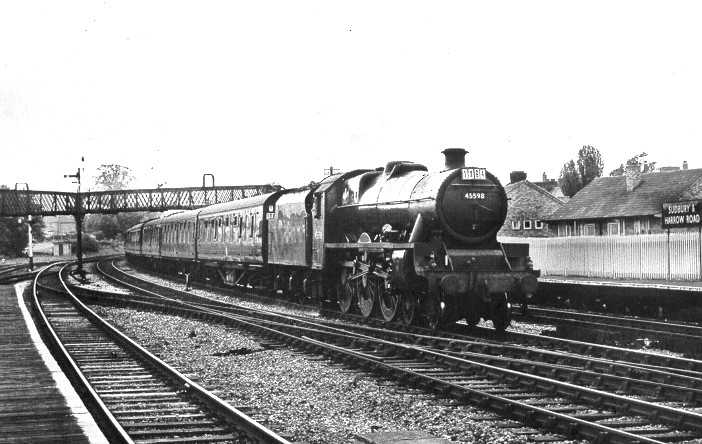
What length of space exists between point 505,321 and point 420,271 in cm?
182

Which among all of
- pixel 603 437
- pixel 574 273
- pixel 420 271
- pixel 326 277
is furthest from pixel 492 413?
pixel 574 273

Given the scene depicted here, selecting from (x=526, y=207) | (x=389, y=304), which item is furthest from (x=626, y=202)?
(x=389, y=304)

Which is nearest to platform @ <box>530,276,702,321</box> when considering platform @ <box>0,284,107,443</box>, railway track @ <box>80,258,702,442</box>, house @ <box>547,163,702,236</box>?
railway track @ <box>80,258,702,442</box>

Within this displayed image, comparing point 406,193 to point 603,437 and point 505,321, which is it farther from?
point 603,437

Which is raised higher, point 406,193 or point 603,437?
point 406,193

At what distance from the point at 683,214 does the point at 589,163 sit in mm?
72033

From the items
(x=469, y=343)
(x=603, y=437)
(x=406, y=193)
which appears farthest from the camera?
(x=406, y=193)

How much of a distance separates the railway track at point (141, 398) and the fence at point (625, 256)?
19.7 m

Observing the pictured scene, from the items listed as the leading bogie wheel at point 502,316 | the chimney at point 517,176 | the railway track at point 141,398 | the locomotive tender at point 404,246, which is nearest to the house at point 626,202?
the chimney at point 517,176

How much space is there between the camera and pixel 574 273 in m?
32.2

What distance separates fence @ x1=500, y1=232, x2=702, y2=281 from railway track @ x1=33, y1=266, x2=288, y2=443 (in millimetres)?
19720

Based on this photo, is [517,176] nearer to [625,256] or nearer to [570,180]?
[570,180]

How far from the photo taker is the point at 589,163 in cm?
9150

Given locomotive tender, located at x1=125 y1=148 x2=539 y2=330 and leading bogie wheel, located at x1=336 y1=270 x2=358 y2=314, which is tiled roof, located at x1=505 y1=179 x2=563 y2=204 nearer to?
locomotive tender, located at x1=125 y1=148 x2=539 y2=330
